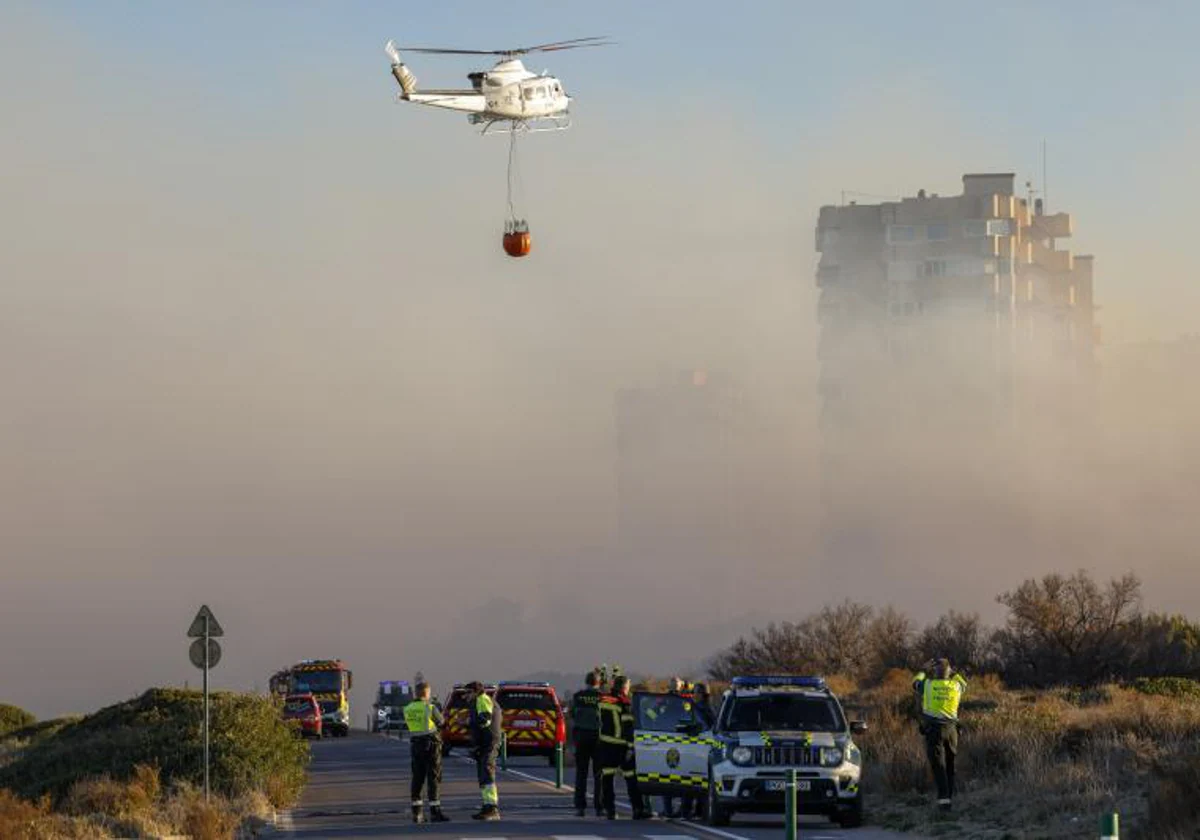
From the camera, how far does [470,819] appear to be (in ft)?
99.7

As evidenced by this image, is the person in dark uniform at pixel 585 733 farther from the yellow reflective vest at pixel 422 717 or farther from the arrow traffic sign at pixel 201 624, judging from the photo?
the arrow traffic sign at pixel 201 624

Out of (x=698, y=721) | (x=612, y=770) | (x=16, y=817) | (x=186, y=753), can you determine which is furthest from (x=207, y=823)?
(x=186, y=753)

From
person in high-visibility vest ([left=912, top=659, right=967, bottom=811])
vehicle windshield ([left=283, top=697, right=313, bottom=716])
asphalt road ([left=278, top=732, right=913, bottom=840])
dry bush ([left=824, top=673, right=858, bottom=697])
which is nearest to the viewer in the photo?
asphalt road ([left=278, top=732, right=913, bottom=840])

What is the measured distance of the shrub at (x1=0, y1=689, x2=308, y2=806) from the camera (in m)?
39.3

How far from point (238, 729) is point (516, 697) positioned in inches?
394

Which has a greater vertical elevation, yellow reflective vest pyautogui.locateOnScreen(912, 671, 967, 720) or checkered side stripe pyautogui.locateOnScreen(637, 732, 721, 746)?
yellow reflective vest pyautogui.locateOnScreen(912, 671, 967, 720)

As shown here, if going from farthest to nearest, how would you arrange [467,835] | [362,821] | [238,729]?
[238,729] → [362,821] → [467,835]

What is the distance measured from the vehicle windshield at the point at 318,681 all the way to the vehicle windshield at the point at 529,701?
90.8ft

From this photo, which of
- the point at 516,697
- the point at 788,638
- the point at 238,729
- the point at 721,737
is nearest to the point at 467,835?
the point at 721,737

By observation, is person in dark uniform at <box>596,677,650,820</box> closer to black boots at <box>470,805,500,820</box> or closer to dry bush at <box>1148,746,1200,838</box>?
black boots at <box>470,805,500,820</box>

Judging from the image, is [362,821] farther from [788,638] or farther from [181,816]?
[788,638]

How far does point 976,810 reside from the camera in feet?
96.1

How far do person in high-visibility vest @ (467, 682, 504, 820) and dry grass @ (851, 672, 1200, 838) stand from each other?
18.1 feet

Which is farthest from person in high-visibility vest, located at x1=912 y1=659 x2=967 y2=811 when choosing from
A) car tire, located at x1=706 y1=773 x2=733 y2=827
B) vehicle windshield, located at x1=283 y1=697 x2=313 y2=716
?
vehicle windshield, located at x1=283 y1=697 x2=313 y2=716
